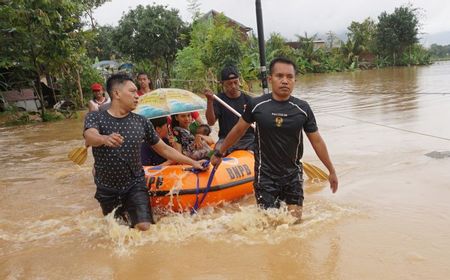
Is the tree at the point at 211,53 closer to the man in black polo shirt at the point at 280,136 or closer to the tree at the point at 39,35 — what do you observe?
the tree at the point at 39,35

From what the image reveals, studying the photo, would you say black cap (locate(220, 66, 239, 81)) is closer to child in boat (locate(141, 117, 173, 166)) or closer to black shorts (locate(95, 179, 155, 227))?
child in boat (locate(141, 117, 173, 166))

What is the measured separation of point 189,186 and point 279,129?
1.40 metres

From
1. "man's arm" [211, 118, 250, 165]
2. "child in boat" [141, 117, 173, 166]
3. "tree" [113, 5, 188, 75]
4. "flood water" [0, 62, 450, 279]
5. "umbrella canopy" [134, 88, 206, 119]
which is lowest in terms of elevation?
"flood water" [0, 62, 450, 279]

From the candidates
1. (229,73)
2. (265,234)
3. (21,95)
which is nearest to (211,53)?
(21,95)

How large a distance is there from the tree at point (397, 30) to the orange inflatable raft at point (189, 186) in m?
38.6

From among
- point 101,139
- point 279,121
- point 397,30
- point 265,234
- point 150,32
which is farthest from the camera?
point 397,30

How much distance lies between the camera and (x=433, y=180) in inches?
203

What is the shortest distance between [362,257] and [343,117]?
7967 mm

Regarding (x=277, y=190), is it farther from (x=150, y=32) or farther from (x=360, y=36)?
(x=360, y=36)

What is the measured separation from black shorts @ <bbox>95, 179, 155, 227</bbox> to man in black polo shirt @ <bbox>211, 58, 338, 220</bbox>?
894mm

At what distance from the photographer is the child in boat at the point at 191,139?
16.7 ft

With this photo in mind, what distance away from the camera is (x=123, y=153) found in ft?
12.2

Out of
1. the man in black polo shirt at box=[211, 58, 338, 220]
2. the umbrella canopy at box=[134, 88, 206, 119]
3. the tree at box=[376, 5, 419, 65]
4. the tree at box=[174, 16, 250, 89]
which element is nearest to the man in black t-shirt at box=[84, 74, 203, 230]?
the man in black polo shirt at box=[211, 58, 338, 220]

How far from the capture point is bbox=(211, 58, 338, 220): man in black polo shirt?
3.49m
